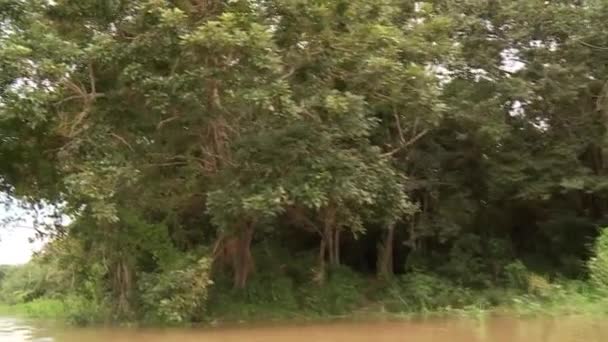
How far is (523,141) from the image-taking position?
1588 centimetres

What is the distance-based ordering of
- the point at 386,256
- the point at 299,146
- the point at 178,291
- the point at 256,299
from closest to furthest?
the point at 299,146, the point at 178,291, the point at 256,299, the point at 386,256

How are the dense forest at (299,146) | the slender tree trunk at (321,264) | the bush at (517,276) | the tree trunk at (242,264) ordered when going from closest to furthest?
the dense forest at (299,146)
the tree trunk at (242,264)
the bush at (517,276)
the slender tree trunk at (321,264)

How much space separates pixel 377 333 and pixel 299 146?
2.96 metres

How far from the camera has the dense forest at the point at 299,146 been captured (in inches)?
383

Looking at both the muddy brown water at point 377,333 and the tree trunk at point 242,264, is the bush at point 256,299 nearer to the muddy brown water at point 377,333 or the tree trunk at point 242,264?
the tree trunk at point 242,264

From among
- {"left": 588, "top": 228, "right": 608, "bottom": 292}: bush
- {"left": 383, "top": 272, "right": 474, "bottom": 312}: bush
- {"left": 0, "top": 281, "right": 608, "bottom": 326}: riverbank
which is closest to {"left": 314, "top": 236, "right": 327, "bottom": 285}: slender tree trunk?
{"left": 0, "top": 281, "right": 608, "bottom": 326}: riverbank

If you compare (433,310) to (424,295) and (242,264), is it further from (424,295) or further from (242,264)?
(242,264)

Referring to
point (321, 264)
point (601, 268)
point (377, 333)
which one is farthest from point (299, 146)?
point (321, 264)

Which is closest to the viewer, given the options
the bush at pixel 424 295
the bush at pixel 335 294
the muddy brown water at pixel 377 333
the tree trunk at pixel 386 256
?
the muddy brown water at pixel 377 333

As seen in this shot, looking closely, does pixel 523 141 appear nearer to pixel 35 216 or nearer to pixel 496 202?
pixel 496 202

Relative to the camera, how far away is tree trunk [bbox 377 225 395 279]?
1731 centimetres

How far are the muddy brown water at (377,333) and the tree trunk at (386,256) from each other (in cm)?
498

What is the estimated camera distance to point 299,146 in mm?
10102

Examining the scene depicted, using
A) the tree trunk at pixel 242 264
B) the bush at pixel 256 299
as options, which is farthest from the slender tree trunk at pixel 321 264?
the tree trunk at pixel 242 264
